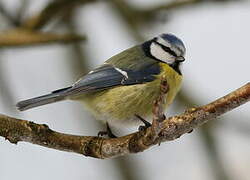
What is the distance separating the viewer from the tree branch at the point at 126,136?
1378mm

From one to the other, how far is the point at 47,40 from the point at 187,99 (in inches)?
30.1

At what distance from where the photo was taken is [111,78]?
1935 mm

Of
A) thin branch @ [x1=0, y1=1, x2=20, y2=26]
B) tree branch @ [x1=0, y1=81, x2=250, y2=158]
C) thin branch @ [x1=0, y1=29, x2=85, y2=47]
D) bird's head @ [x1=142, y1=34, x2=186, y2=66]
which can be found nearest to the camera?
tree branch @ [x1=0, y1=81, x2=250, y2=158]

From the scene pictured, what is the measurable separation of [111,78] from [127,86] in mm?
68

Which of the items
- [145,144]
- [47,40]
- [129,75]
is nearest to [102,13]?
[47,40]

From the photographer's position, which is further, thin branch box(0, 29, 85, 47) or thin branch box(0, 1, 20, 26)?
thin branch box(0, 1, 20, 26)

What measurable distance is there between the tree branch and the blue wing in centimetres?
30

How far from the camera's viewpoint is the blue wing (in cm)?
190

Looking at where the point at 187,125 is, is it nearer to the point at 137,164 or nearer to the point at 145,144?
the point at 145,144

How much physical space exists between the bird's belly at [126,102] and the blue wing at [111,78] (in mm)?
22

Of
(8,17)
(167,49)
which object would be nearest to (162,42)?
(167,49)

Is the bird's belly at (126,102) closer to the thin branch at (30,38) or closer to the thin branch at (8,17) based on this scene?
the thin branch at (30,38)

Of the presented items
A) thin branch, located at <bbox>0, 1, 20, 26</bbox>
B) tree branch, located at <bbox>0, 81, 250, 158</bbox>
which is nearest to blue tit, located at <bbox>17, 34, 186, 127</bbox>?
tree branch, located at <bbox>0, 81, 250, 158</bbox>

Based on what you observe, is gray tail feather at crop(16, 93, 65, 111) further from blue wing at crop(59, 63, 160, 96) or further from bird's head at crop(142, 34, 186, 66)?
bird's head at crop(142, 34, 186, 66)
